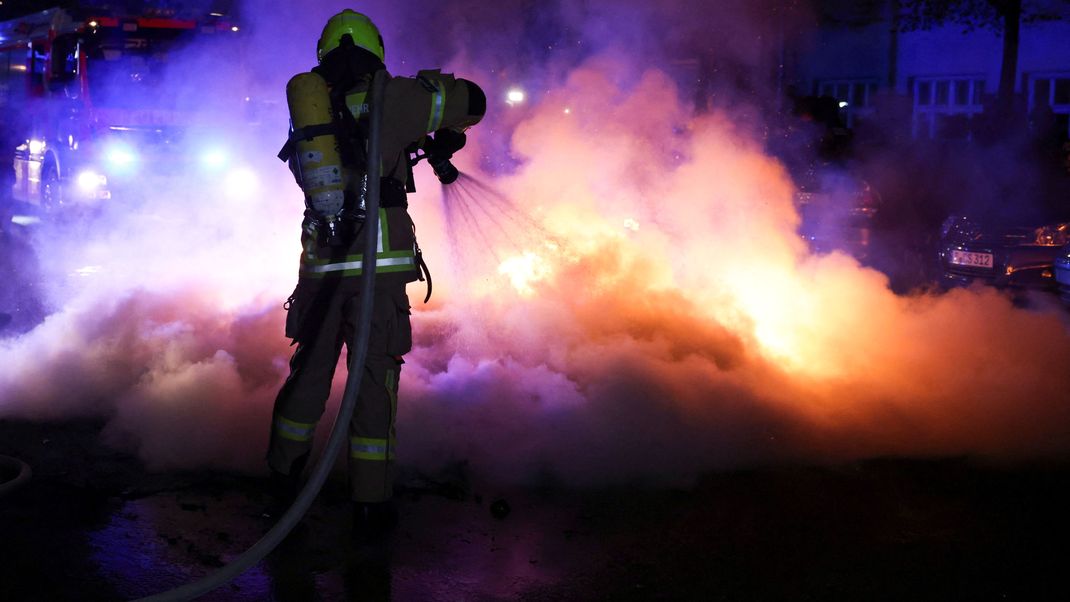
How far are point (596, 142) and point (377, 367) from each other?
3577 millimetres

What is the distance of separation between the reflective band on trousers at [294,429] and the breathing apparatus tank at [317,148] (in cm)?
72

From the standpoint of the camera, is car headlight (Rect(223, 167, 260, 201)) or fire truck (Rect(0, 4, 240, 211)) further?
fire truck (Rect(0, 4, 240, 211))

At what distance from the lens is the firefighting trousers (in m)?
3.67

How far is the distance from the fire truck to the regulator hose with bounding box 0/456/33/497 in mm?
7099

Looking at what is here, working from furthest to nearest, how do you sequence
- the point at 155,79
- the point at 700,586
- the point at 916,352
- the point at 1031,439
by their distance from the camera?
1. the point at 155,79
2. the point at 916,352
3. the point at 1031,439
4. the point at 700,586

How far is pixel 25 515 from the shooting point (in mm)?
3723

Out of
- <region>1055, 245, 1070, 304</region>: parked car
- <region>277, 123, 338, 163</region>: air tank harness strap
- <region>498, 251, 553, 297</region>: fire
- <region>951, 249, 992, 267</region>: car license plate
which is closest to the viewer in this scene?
<region>277, 123, 338, 163</region>: air tank harness strap

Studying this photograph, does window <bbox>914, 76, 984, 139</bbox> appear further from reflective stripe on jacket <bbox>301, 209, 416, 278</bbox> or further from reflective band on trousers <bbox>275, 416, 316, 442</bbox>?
reflective band on trousers <bbox>275, 416, 316, 442</bbox>

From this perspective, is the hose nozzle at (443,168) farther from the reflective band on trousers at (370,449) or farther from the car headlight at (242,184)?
the car headlight at (242,184)

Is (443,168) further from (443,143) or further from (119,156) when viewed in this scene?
(119,156)

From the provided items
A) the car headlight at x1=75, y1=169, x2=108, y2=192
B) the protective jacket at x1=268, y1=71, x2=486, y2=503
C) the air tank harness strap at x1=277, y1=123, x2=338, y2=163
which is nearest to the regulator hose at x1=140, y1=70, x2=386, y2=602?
the protective jacket at x1=268, y1=71, x2=486, y2=503

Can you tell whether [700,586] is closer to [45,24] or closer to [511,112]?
[511,112]

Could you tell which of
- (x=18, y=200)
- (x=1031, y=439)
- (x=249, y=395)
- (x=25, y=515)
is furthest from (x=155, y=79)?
(x=1031, y=439)

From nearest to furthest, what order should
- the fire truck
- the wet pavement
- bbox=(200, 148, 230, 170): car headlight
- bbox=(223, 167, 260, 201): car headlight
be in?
the wet pavement, bbox=(223, 167, 260, 201): car headlight, bbox=(200, 148, 230, 170): car headlight, the fire truck
